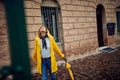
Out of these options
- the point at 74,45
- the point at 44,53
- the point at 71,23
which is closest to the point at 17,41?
the point at 44,53

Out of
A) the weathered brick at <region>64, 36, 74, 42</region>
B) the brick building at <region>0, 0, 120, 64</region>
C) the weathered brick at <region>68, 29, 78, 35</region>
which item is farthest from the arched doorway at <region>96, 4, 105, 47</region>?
the weathered brick at <region>64, 36, 74, 42</region>

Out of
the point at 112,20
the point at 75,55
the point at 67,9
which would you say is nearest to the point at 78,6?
the point at 67,9

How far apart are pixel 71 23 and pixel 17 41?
9950mm

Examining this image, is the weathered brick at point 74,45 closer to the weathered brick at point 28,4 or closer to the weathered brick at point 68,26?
the weathered brick at point 68,26

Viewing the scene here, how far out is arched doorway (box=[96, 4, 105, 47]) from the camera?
551 inches

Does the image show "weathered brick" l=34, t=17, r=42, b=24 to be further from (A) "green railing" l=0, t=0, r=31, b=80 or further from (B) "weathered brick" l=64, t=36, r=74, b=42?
(A) "green railing" l=0, t=0, r=31, b=80

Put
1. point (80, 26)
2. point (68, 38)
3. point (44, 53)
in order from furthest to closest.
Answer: point (80, 26) → point (68, 38) → point (44, 53)

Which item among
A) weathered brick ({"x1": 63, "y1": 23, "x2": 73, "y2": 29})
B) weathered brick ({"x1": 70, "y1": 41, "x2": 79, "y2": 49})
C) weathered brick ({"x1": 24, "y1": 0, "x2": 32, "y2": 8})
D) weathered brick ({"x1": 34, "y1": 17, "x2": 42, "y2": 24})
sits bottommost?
weathered brick ({"x1": 70, "y1": 41, "x2": 79, "y2": 49})

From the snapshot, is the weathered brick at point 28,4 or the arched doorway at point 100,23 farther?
the arched doorway at point 100,23

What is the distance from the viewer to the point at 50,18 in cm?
989

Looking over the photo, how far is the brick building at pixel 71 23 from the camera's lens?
8627mm

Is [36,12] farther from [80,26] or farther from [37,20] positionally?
[80,26]

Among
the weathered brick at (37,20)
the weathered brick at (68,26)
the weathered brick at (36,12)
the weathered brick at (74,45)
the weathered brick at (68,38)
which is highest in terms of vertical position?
the weathered brick at (36,12)

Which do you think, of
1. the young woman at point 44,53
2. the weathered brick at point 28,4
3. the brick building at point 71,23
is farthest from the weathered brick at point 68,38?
the young woman at point 44,53
